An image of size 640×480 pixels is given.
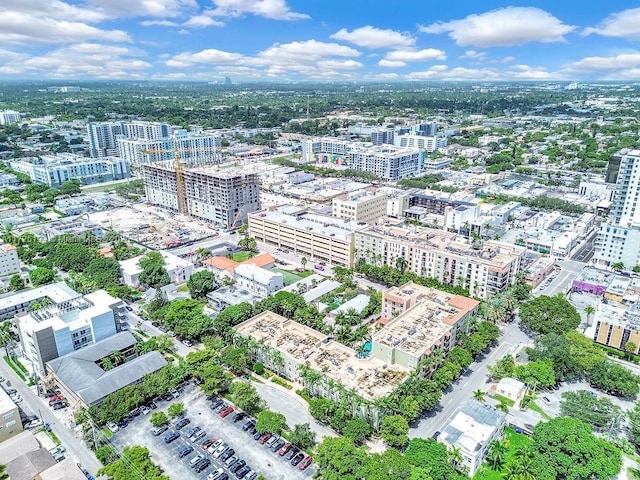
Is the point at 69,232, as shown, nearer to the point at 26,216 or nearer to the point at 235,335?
the point at 26,216

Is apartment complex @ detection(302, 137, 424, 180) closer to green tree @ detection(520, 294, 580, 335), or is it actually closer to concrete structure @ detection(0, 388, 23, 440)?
green tree @ detection(520, 294, 580, 335)

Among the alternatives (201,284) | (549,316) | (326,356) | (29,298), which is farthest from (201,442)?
(549,316)

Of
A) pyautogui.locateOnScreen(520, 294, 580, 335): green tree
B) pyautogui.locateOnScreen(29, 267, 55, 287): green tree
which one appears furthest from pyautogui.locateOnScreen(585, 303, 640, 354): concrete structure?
pyautogui.locateOnScreen(29, 267, 55, 287): green tree

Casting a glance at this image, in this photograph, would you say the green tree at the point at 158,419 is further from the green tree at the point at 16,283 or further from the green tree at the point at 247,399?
the green tree at the point at 16,283

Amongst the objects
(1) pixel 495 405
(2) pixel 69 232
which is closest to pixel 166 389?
(1) pixel 495 405

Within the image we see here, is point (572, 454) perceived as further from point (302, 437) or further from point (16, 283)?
point (16, 283)

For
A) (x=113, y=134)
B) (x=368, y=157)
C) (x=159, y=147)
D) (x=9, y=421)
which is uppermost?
(x=113, y=134)
